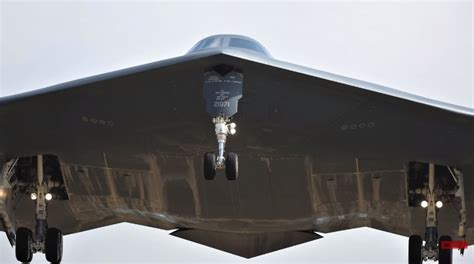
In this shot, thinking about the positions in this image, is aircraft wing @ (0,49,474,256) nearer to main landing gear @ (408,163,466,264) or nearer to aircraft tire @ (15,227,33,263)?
main landing gear @ (408,163,466,264)

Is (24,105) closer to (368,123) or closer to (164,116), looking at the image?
(164,116)

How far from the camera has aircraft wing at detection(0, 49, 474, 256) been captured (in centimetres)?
2402

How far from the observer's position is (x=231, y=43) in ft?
92.1

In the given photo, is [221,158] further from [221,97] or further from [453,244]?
[453,244]

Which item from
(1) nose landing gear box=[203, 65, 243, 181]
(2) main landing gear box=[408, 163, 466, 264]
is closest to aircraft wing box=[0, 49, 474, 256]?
(1) nose landing gear box=[203, 65, 243, 181]

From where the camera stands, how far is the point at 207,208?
2891 cm

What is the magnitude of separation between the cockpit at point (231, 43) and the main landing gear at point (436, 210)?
595cm

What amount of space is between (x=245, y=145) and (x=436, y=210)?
5.94 metres

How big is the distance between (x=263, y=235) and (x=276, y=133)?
6.24 metres

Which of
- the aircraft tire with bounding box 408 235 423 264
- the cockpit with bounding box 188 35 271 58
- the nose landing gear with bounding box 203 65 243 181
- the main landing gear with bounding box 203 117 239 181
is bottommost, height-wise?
the aircraft tire with bounding box 408 235 423 264

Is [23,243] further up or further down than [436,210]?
further down

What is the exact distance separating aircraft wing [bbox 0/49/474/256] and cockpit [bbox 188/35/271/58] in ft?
10.7

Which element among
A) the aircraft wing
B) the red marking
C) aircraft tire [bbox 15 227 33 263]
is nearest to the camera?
the aircraft wing

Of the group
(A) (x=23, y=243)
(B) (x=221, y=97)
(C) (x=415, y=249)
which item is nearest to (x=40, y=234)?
(A) (x=23, y=243)
